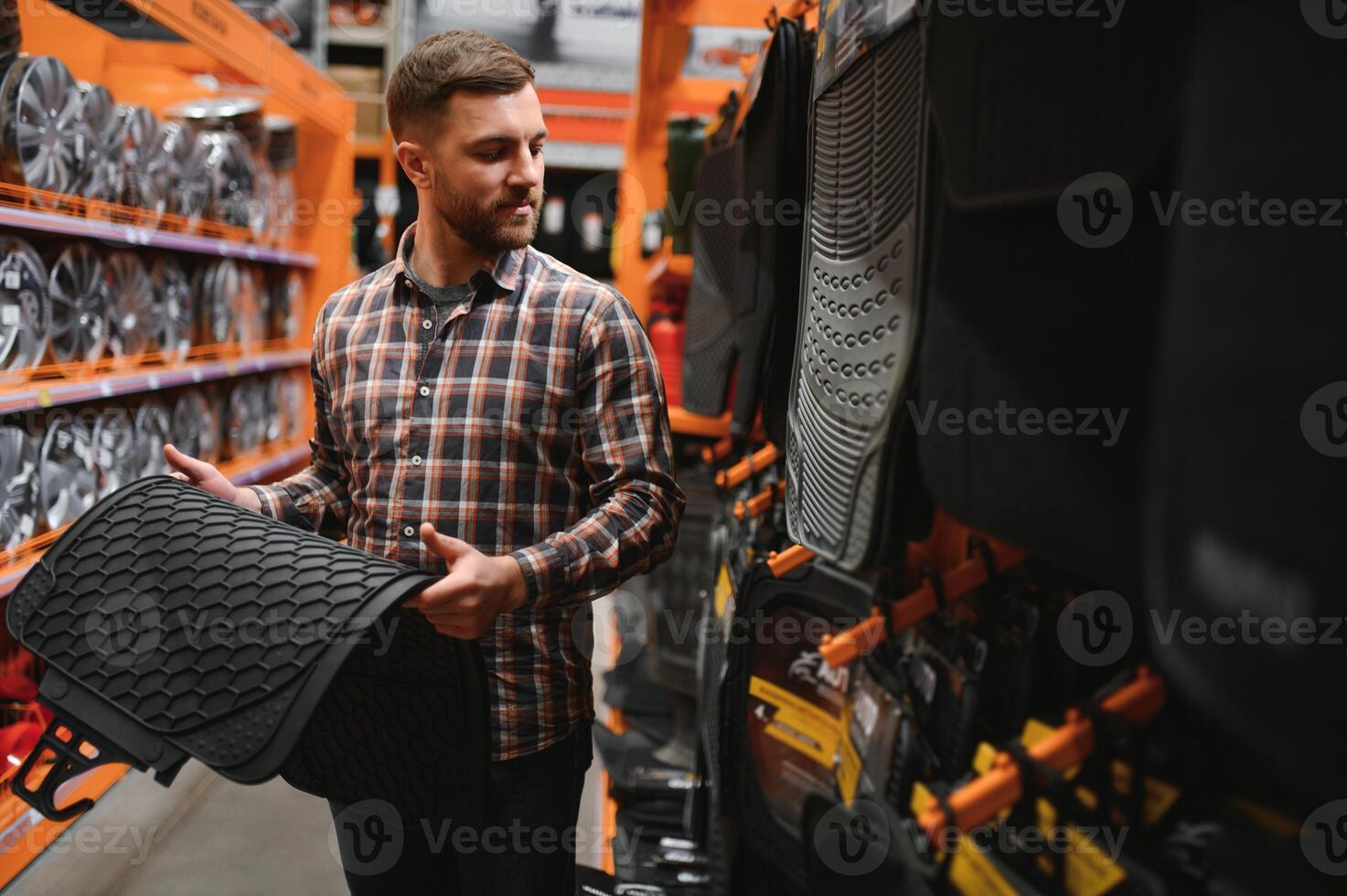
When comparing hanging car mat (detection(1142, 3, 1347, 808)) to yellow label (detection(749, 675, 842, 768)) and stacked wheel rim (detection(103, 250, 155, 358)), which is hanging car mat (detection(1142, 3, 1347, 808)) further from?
A: stacked wheel rim (detection(103, 250, 155, 358))

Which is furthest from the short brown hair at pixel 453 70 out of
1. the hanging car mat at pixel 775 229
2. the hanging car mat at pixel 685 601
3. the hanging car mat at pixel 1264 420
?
the hanging car mat at pixel 685 601

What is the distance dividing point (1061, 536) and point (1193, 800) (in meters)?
0.24

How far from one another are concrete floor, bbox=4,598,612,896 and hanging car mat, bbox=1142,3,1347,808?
2.44m

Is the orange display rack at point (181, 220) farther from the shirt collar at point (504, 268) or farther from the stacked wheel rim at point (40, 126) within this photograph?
the shirt collar at point (504, 268)

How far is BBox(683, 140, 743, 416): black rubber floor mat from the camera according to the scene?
185 centimetres

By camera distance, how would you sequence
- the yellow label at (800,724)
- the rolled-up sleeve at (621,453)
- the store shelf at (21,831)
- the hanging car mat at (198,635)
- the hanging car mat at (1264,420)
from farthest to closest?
the store shelf at (21,831) < the yellow label at (800,724) < the rolled-up sleeve at (621,453) < the hanging car mat at (198,635) < the hanging car mat at (1264,420)

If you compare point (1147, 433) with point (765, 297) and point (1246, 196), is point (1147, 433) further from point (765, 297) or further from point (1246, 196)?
point (765, 297)

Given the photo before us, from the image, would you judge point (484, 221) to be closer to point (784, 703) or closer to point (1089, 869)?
point (784, 703)

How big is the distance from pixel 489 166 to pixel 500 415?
13.2 inches

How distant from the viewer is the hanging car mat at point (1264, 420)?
0.45 metres

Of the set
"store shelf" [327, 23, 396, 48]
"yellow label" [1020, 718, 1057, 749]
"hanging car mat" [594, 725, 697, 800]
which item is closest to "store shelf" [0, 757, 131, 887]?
"hanging car mat" [594, 725, 697, 800]

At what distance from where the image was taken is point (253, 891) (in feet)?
7.91

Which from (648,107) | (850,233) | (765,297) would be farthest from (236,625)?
(648,107)

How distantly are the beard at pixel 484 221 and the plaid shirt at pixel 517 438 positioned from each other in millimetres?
47
